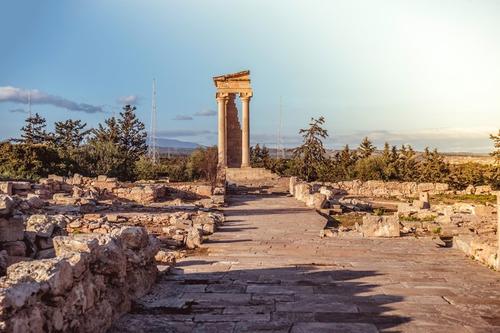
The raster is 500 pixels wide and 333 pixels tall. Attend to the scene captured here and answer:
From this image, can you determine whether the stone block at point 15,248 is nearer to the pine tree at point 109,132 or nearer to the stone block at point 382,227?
the stone block at point 382,227

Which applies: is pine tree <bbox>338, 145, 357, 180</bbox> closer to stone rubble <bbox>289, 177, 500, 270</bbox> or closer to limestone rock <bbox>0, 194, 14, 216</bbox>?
stone rubble <bbox>289, 177, 500, 270</bbox>

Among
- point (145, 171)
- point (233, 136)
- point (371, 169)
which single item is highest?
point (233, 136)

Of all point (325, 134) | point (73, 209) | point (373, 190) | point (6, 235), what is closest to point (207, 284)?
point (6, 235)

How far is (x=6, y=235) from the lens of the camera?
342 inches

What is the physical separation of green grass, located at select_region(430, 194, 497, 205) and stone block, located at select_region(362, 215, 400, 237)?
17.2 meters

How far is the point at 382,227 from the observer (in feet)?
47.6

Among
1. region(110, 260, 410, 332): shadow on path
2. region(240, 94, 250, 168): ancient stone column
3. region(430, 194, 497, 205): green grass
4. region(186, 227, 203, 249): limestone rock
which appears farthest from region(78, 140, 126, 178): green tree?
region(110, 260, 410, 332): shadow on path

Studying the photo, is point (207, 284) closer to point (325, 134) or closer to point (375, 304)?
point (375, 304)

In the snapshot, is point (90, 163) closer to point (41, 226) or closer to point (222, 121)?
point (222, 121)

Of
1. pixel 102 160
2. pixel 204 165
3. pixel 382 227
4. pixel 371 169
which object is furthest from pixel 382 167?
pixel 382 227

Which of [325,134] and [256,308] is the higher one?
[325,134]

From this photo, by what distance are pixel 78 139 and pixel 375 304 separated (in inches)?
2481

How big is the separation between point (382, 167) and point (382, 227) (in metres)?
27.7

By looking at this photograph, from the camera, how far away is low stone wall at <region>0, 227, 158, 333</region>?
4.00m
